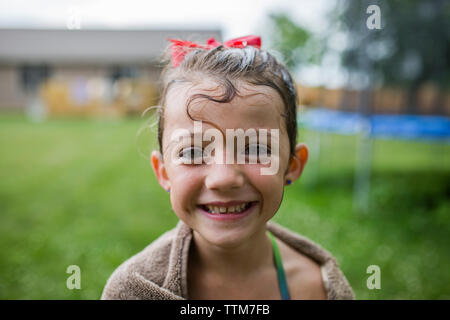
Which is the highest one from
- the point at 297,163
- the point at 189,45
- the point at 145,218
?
the point at 189,45

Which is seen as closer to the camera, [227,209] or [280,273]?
[227,209]

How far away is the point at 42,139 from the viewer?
1074 centimetres

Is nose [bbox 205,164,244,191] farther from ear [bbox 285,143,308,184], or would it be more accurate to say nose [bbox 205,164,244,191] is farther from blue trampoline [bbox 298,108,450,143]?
blue trampoline [bbox 298,108,450,143]

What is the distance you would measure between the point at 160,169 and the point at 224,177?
38cm

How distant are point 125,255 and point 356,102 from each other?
3504 millimetres

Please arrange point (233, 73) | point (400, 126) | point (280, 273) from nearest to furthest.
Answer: point (233, 73)
point (280, 273)
point (400, 126)

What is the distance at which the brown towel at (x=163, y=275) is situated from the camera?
4.51ft

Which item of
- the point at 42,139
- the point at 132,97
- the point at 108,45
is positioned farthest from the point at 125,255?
the point at 108,45

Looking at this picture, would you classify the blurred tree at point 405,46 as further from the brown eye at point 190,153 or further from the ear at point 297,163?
the brown eye at point 190,153

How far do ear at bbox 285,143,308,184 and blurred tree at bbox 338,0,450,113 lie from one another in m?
3.36

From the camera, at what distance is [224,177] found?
1.15 m

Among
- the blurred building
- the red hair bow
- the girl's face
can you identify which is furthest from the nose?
the blurred building

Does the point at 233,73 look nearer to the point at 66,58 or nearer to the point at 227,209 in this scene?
the point at 227,209

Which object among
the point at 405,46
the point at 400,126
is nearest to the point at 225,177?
the point at 400,126
